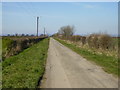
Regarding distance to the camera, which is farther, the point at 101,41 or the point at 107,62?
the point at 101,41

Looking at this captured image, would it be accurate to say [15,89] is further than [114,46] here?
No

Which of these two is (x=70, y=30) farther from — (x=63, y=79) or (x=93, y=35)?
(x=63, y=79)

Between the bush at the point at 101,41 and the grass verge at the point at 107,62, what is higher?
the bush at the point at 101,41

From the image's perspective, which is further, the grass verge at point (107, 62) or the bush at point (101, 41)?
the bush at point (101, 41)

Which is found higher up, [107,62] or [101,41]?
[101,41]

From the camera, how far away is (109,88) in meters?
6.72

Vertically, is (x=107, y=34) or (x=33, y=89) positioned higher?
(x=107, y=34)

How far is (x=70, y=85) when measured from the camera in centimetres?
698

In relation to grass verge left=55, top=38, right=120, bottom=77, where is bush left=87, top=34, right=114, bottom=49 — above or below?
above

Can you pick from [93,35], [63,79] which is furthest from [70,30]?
[63,79]

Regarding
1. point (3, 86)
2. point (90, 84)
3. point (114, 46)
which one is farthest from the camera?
point (114, 46)

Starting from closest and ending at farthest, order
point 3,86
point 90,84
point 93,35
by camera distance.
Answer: point 3,86 < point 90,84 < point 93,35

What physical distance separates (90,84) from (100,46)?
55.3 feet

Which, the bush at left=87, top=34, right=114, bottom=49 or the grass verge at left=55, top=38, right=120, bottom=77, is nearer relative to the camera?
the grass verge at left=55, top=38, right=120, bottom=77
